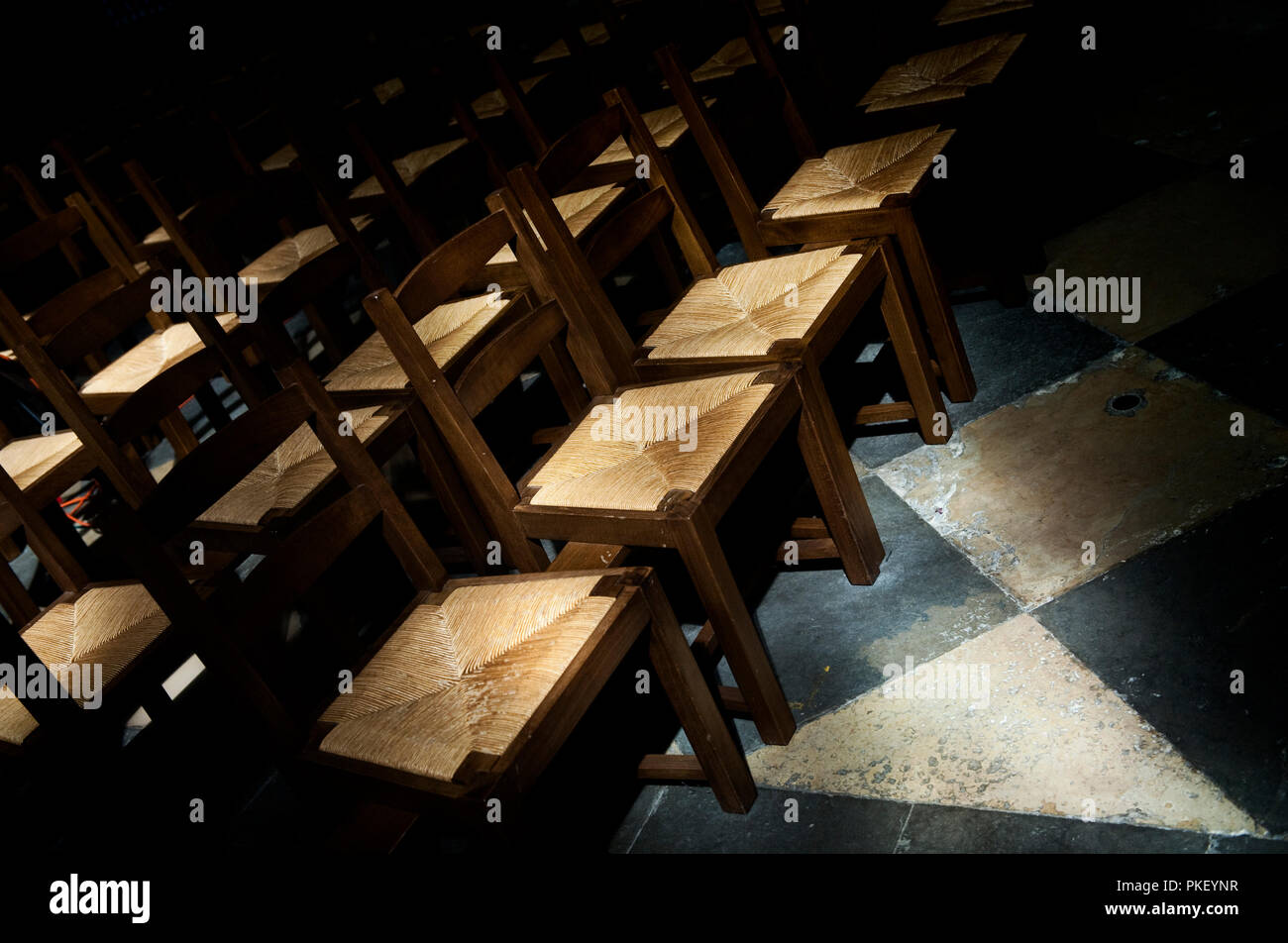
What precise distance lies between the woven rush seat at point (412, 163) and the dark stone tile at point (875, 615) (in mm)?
2465

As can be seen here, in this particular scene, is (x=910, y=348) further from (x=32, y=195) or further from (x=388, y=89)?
(x=32, y=195)

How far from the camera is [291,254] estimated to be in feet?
12.1

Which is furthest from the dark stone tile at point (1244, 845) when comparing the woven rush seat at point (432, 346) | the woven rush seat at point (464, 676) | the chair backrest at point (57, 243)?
the chair backrest at point (57, 243)

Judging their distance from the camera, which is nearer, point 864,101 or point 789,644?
point 789,644

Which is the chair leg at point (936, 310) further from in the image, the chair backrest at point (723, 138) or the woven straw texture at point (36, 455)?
the woven straw texture at point (36, 455)

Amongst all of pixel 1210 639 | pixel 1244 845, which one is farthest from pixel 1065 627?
pixel 1244 845

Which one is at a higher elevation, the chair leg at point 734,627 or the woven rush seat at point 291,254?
the woven rush seat at point 291,254

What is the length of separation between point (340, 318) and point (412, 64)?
113 centimetres

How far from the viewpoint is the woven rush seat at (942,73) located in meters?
2.92
